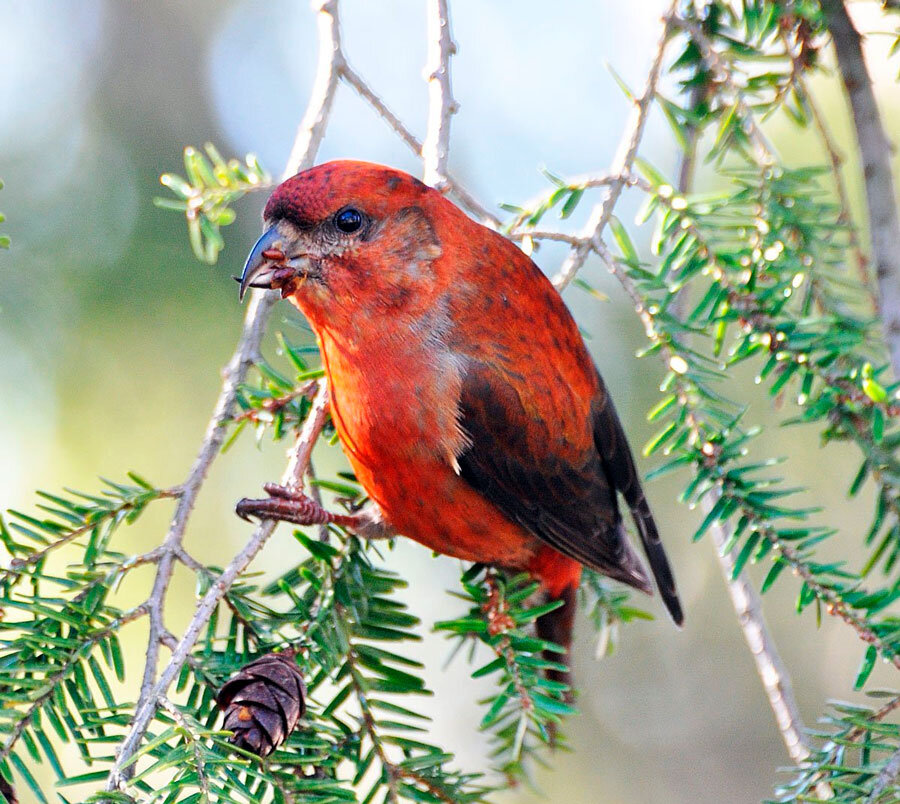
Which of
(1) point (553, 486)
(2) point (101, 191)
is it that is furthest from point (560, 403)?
(2) point (101, 191)

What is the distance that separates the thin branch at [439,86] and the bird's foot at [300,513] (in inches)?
35.2

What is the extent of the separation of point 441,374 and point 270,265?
48cm

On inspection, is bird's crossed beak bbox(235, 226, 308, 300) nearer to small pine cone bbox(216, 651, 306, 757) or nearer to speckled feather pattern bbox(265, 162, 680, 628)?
speckled feather pattern bbox(265, 162, 680, 628)

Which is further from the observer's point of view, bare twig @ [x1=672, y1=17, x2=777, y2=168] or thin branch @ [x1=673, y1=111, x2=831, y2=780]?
bare twig @ [x1=672, y1=17, x2=777, y2=168]

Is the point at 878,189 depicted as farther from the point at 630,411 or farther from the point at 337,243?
the point at 630,411

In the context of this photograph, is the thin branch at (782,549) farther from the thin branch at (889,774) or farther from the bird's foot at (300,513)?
the bird's foot at (300,513)

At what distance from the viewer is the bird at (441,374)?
2.30 meters

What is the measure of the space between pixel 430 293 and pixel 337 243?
274 millimetres

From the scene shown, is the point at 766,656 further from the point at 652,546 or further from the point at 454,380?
the point at 454,380

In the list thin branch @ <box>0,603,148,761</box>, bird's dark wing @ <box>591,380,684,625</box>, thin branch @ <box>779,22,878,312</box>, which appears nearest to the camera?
thin branch @ <box>0,603,148,761</box>

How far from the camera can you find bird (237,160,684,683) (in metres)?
2.30

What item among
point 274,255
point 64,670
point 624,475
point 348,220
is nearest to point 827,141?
point 624,475

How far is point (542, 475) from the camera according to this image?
2.58 m

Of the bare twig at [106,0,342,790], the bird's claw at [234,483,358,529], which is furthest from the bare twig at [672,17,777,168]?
the bird's claw at [234,483,358,529]
